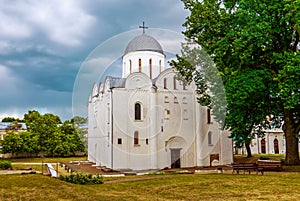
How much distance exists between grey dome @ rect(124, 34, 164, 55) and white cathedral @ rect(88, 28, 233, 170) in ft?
0.53

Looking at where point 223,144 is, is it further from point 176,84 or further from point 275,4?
point 275,4

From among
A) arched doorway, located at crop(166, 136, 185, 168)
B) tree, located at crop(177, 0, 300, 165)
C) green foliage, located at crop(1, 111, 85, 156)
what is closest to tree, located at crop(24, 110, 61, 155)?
green foliage, located at crop(1, 111, 85, 156)

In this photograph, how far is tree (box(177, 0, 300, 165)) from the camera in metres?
18.5

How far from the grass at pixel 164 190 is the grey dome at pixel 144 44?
20.2m

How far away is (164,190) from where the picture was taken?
46.6ft

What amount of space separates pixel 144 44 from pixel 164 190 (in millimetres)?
22646

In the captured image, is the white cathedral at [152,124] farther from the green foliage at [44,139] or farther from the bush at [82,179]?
the green foliage at [44,139]

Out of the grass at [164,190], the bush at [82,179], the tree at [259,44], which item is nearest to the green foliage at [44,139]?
the tree at [259,44]

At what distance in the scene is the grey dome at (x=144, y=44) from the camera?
114 feet

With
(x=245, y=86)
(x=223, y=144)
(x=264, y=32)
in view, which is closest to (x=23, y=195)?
(x=245, y=86)

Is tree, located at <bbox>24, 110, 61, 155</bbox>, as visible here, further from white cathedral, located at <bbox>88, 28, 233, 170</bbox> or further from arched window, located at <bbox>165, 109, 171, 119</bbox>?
arched window, located at <bbox>165, 109, 171, 119</bbox>

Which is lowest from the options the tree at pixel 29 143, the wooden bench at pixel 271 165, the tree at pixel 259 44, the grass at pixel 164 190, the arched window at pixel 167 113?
the grass at pixel 164 190

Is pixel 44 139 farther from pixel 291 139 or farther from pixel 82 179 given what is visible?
pixel 291 139

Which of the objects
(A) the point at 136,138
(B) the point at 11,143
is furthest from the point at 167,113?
(B) the point at 11,143
